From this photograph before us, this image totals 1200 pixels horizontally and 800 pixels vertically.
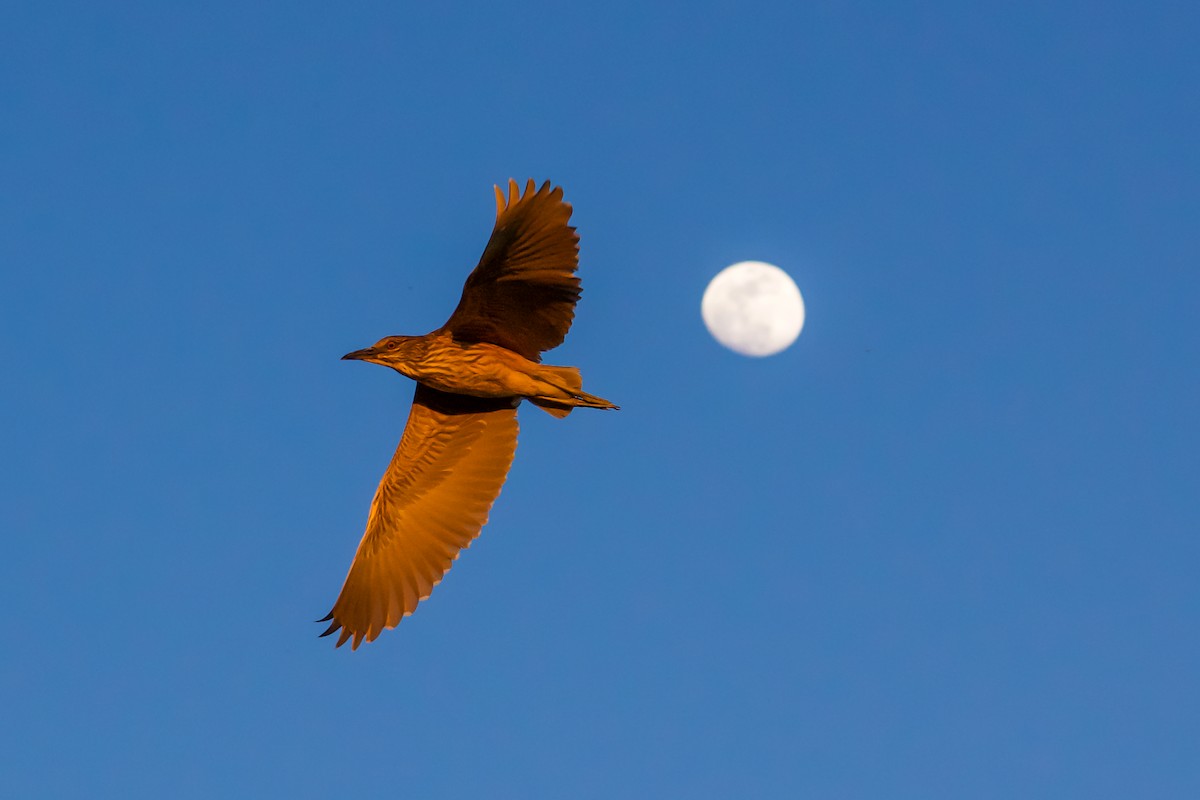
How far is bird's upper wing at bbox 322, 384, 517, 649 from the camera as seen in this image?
1040 centimetres

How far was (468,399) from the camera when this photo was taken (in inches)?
416

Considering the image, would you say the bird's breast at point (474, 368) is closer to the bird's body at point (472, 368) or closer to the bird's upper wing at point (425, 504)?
the bird's body at point (472, 368)

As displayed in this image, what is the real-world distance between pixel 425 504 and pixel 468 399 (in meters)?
0.88

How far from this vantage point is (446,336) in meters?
9.90

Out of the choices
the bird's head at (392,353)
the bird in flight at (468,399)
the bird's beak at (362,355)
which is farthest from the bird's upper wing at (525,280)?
the bird's beak at (362,355)

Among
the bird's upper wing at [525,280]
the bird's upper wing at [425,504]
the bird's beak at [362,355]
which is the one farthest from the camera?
the bird's upper wing at [425,504]

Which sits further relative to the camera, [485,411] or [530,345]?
[485,411]

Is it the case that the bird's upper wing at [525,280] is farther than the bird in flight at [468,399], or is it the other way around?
the bird in flight at [468,399]

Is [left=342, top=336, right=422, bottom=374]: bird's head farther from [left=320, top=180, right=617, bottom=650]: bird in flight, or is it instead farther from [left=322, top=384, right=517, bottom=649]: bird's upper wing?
[left=322, top=384, right=517, bottom=649]: bird's upper wing

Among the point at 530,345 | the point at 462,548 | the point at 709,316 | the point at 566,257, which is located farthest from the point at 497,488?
the point at 709,316

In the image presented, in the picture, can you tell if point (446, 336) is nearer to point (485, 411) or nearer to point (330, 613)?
point (485, 411)

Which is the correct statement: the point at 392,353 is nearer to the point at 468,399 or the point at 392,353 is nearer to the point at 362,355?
the point at 362,355

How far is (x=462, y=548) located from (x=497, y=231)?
2603 mm

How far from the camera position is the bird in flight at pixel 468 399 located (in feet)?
30.6
